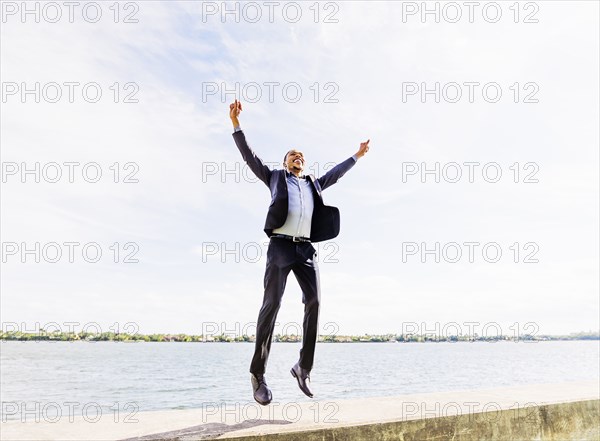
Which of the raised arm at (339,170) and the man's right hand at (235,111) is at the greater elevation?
the man's right hand at (235,111)

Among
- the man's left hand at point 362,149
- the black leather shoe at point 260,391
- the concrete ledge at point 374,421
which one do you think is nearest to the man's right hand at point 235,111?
the man's left hand at point 362,149

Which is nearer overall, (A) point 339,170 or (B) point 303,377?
(B) point 303,377

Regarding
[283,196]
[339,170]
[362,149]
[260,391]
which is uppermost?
[362,149]

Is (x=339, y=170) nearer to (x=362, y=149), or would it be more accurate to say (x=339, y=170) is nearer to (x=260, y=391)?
(x=362, y=149)

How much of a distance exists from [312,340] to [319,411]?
2.21 feet

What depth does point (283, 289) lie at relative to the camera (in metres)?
5.02

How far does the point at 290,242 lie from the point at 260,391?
4.83 feet

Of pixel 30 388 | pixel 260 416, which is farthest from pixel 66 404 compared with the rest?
pixel 260 416

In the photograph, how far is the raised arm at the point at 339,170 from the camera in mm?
5789

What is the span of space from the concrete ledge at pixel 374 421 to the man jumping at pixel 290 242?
0.51 metres

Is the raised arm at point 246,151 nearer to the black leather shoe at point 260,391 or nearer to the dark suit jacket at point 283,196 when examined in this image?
the dark suit jacket at point 283,196

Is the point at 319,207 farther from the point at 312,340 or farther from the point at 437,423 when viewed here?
the point at 437,423

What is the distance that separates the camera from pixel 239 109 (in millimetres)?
5258

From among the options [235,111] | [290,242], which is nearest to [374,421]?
[290,242]
